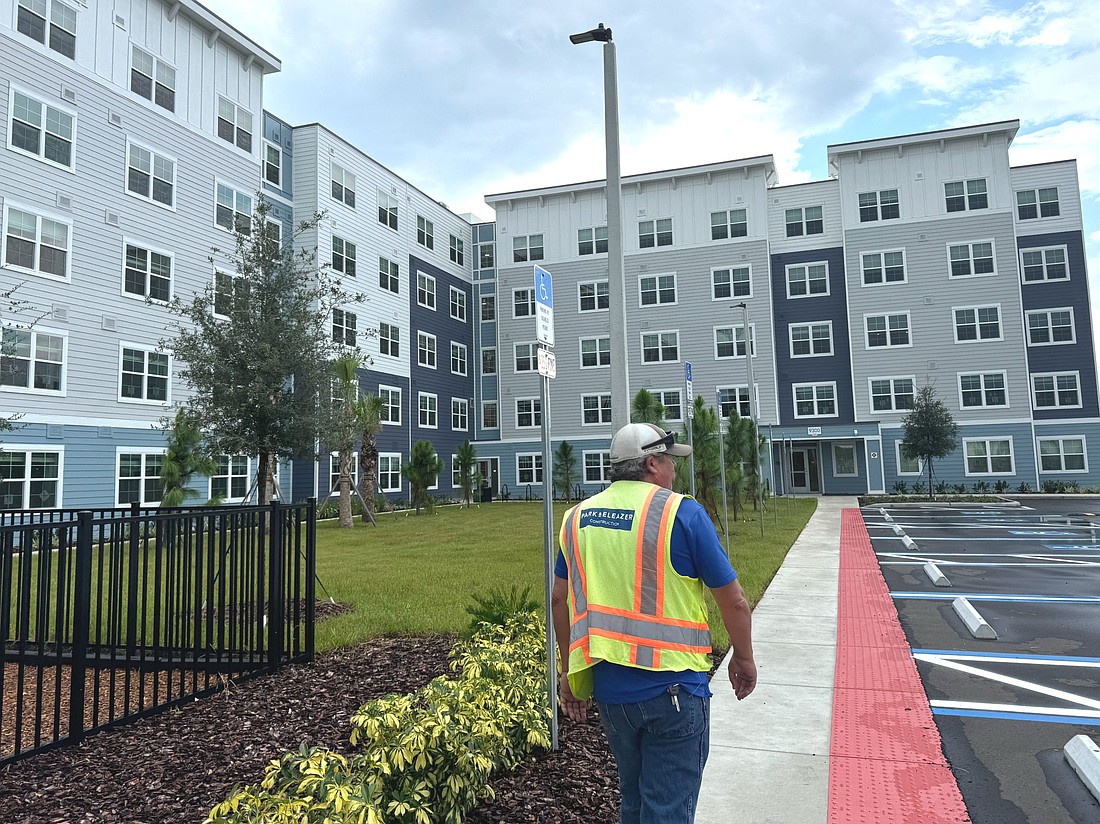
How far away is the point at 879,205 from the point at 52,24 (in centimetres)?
3579

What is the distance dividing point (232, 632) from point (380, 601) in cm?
379

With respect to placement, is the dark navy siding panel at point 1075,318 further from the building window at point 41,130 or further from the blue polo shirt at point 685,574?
the building window at point 41,130

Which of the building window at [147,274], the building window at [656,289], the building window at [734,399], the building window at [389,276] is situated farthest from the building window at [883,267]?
the building window at [147,274]

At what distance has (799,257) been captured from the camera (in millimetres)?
38875

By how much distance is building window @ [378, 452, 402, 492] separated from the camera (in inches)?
1277

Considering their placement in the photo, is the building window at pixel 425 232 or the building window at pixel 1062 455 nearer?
the building window at pixel 1062 455

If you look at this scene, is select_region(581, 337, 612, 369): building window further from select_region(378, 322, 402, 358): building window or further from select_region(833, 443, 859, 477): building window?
select_region(833, 443, 859, 477): building window

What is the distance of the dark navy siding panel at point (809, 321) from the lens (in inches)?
1490

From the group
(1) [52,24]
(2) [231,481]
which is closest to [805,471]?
(2) [231,481]

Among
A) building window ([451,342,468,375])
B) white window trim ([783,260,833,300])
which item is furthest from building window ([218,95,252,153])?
white window trim ([783,260,833,300])

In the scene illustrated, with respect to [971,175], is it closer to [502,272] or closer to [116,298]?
[502,272]

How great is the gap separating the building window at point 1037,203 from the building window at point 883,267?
6.27m

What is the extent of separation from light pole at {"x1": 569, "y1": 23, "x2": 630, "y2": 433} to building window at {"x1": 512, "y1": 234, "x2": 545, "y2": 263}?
34.8 metres

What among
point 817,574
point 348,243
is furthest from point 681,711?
point 348,243
